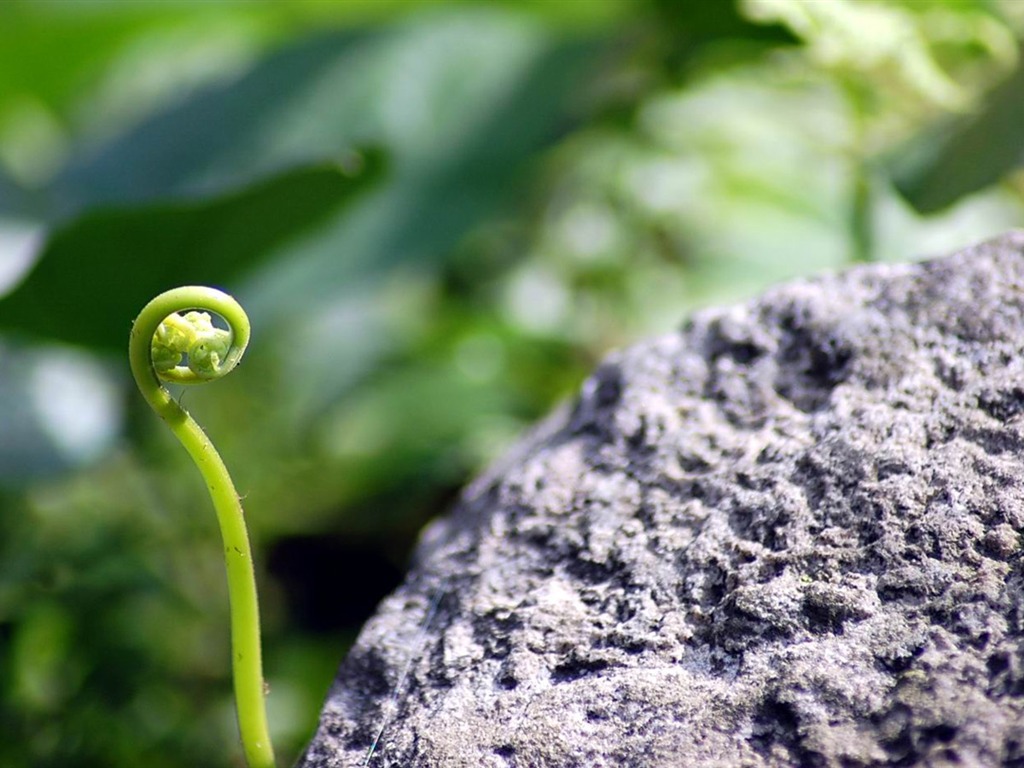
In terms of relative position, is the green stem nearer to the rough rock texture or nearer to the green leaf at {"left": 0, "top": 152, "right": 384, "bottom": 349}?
the rough rock texture

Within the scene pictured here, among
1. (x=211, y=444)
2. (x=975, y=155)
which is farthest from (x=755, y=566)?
(x=975, y=155)

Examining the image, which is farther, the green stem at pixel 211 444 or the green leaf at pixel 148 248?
the green leaf at pixel 148 248

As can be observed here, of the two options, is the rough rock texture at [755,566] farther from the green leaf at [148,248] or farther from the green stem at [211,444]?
the green leaf at [148,248]

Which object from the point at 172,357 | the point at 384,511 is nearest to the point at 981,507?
the point at 172,357

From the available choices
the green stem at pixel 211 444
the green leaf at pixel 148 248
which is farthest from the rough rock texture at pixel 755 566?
the green leaf at pixel 148 248

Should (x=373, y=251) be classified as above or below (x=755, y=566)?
below

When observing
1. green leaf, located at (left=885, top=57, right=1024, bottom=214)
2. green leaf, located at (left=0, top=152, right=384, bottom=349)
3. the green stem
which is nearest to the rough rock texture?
the green stem

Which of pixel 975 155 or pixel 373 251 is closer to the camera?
pixel 975 155

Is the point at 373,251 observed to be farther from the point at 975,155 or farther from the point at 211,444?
the point at 211,444
